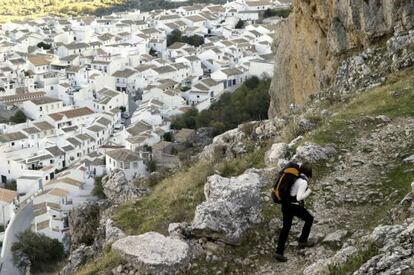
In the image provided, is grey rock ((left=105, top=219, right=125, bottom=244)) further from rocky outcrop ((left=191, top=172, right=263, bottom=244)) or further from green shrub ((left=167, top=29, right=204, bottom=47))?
green shrub ((left=167, top=29, right=204, bottom=47))

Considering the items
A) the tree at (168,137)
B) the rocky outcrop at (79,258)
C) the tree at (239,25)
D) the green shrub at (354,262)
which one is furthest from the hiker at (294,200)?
the tree at (239,25)

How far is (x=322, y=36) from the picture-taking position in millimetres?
20375

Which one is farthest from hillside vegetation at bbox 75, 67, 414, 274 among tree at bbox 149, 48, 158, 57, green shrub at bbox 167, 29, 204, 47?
green shrub at bbox 167, 29, 204, 47

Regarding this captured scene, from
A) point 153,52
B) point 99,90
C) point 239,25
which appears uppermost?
point 239,25

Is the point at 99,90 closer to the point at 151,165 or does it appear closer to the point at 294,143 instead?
the point at 151,165

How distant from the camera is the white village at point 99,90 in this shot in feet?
116

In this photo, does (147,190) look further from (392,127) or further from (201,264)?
(201,264)

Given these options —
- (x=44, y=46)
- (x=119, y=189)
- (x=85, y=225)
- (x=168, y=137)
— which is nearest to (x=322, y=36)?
(x=119, y=189)

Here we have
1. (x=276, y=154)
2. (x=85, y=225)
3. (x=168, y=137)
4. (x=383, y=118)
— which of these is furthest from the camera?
(x=168, y=137)

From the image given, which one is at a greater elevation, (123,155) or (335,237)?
(335,237)

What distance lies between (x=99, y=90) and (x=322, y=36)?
115 ft

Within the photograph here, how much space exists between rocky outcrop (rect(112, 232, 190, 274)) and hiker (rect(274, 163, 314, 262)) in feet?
3.70

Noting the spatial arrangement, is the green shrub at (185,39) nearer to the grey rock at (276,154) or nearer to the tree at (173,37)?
the tree at (173,37)

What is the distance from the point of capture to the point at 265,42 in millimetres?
59500
